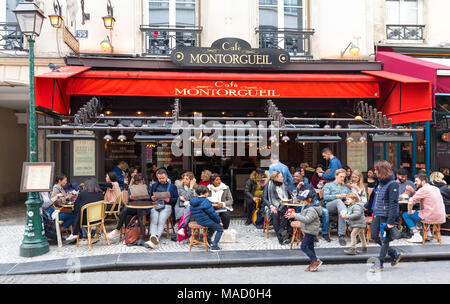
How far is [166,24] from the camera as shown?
33.9 feet

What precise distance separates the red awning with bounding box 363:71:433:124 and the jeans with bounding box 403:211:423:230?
239 centimetres

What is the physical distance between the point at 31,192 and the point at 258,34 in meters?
7.24

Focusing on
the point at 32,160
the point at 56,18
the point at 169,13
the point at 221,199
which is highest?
the point at 169,13

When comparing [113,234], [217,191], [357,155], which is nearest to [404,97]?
[357,155]

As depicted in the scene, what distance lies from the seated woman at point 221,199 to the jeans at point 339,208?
7.04 feet

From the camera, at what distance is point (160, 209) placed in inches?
296

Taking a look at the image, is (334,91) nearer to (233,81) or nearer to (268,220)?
(233,81)

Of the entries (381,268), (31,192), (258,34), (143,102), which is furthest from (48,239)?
(258,34)

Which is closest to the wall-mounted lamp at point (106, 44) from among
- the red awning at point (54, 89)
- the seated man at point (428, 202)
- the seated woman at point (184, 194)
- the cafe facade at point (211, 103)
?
the cafe facade at point (211, 103)

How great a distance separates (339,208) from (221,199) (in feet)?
8.33

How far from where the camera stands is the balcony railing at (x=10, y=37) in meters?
9.86

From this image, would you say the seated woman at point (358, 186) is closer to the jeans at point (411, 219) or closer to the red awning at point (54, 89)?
the jeans at point (411, 219)

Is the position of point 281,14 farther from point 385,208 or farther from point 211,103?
point 385,208

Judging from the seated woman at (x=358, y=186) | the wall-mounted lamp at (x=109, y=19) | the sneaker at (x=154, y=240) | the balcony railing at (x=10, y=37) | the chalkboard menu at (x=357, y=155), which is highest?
the wall-mounted lamp at (x=109, y=19)
